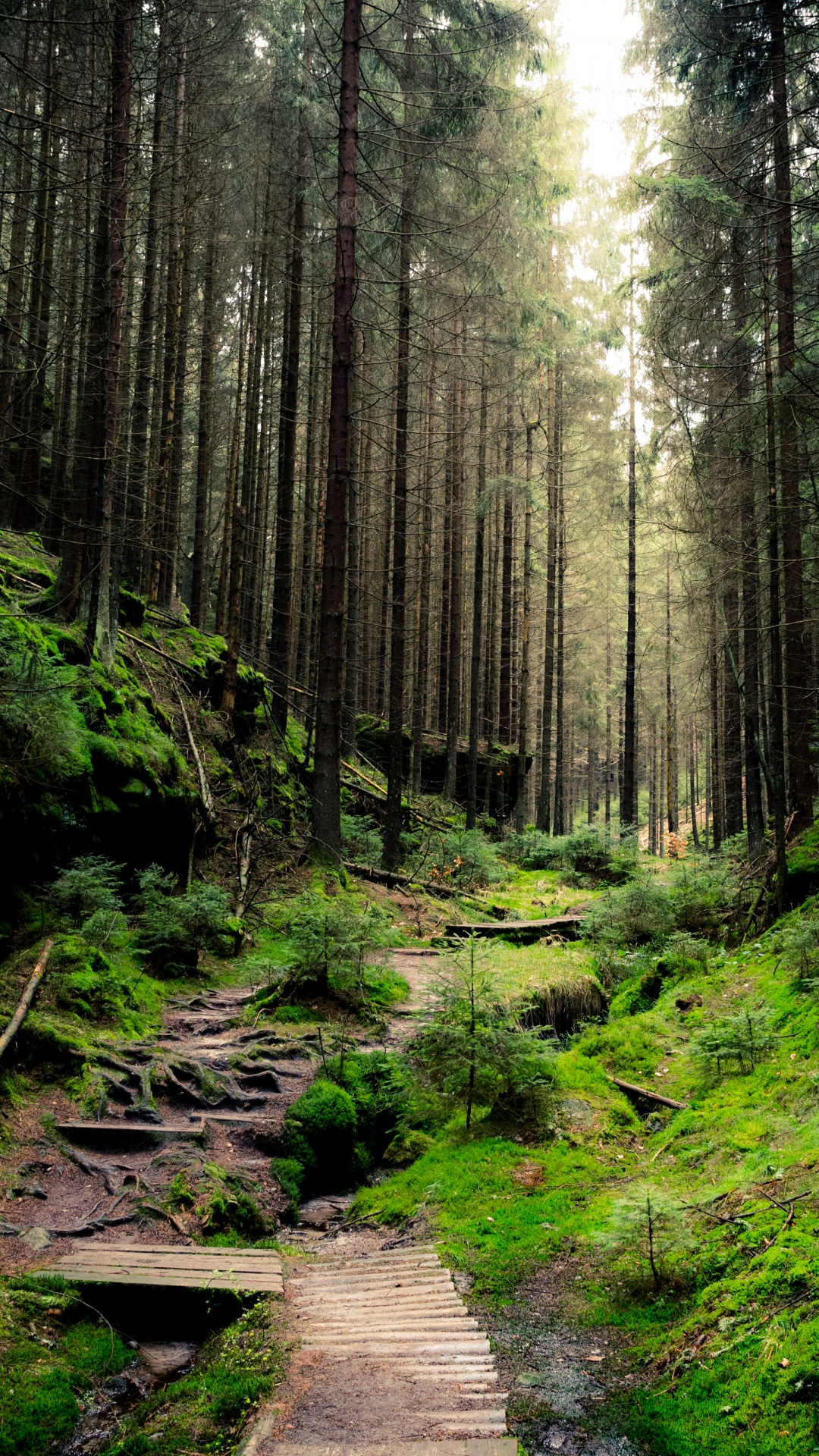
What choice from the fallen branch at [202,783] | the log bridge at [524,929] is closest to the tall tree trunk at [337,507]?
the fallen branch at [202,783]

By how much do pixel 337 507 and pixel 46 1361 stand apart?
371 inches

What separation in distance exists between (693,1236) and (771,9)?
1495 centimetres

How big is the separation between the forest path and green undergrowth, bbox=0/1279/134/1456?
2.73 feet

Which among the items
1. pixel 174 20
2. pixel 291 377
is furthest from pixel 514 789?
pixel 174 20

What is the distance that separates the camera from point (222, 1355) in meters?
3.61

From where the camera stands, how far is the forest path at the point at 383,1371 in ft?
9.52

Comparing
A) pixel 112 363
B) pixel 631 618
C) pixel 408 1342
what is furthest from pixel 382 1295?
pixel 631 618

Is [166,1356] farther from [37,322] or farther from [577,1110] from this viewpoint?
[37,322]

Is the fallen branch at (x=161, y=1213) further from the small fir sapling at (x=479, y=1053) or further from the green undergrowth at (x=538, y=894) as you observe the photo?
the green undergrowth at (x=538, y=894)

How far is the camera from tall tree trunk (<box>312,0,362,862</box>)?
1075 cm

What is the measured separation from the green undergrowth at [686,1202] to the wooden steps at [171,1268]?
1.15m

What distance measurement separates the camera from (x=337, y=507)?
1080 centimetres

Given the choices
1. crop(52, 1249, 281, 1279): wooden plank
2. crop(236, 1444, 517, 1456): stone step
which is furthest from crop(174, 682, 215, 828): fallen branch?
crop(236, 1444, 517, 1456): stone step

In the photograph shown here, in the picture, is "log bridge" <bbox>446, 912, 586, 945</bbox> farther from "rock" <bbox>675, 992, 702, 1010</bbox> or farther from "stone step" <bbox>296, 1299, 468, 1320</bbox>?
"stone step" <bbox>296, 1299, 468, 1320</bbox>
